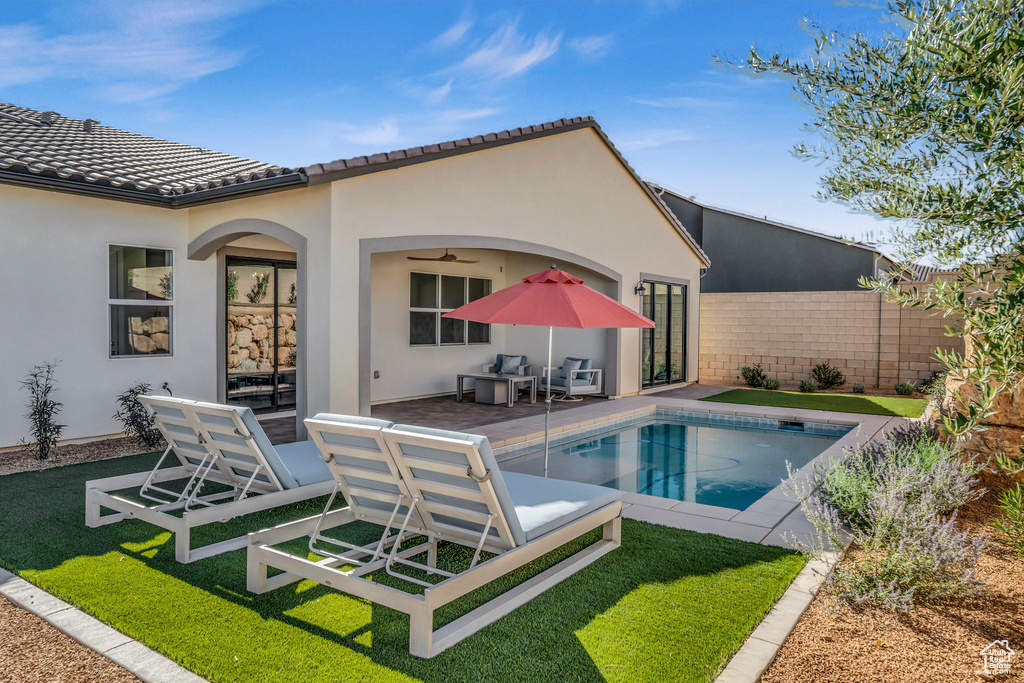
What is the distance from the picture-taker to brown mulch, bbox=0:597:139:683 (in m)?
3.10

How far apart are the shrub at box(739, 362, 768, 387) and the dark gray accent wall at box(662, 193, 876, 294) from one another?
13.2ft

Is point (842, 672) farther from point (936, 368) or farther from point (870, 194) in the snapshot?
point (936, 368)

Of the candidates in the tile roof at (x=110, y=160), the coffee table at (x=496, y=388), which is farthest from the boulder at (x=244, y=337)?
the coffee table at (x=496, y=388)

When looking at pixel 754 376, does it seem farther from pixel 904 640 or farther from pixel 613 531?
pixel 904 640

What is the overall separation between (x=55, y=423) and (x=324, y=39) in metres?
8.81

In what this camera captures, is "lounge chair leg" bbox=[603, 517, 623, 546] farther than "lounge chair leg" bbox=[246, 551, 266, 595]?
Yes

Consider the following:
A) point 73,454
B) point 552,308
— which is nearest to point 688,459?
point 552,308

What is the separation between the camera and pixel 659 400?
13383 mm

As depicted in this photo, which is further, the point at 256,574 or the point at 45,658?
the point at 256,574

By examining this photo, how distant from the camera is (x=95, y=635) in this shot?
3480mm

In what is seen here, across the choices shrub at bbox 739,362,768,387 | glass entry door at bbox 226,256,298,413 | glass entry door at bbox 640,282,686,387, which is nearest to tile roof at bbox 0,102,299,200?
glass entry door at bbox 226,256,298,413

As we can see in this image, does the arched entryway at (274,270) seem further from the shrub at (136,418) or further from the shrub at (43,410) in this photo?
the shrub at (43,410)

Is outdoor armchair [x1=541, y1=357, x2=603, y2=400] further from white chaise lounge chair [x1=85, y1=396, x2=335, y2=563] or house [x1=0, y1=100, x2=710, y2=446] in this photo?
white chaise lounge chair [x1=85, y1=396, x2=335, y2=563]
